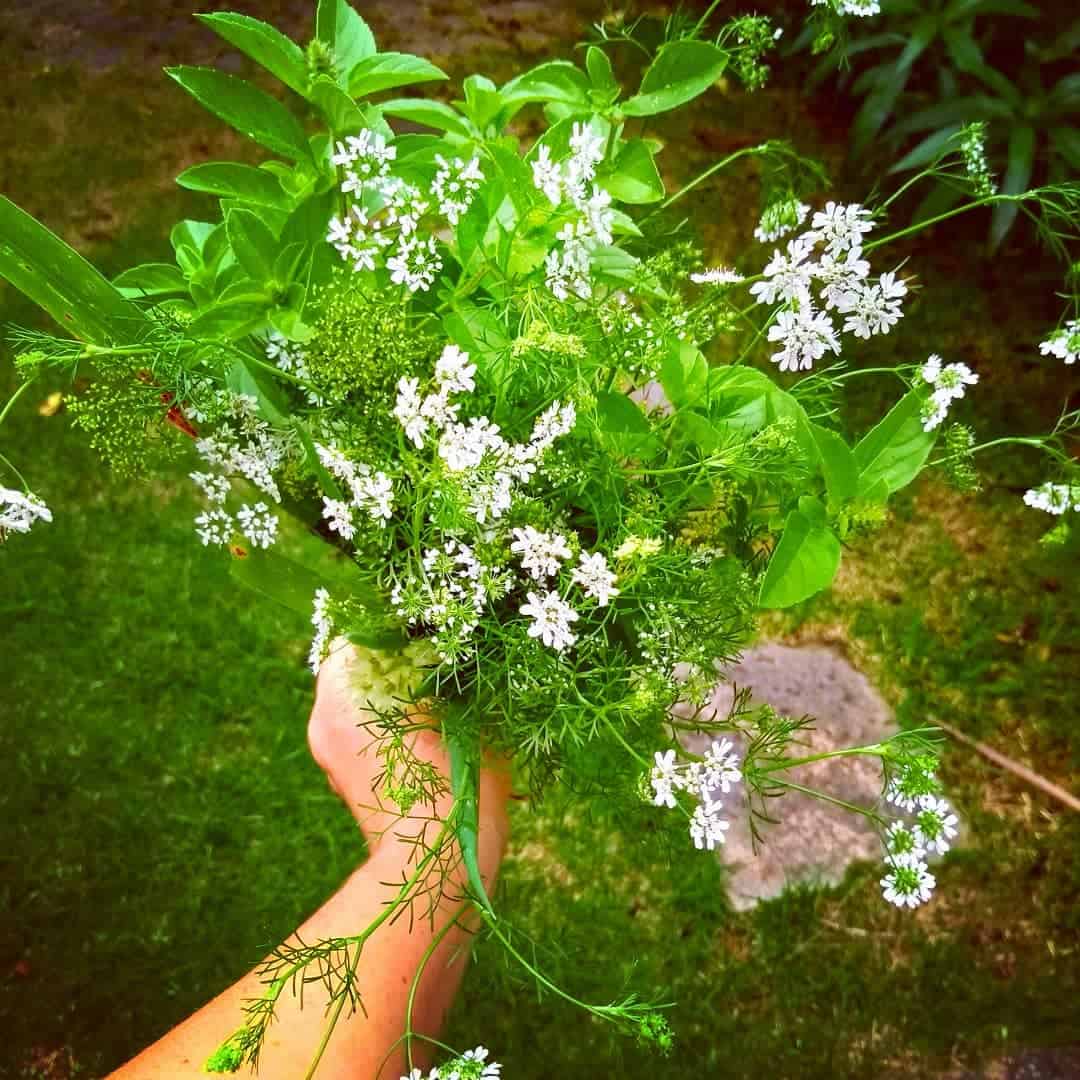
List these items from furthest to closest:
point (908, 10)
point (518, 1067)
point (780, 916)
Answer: point (908, 10) < point (780, 916) < point (518, 1067)

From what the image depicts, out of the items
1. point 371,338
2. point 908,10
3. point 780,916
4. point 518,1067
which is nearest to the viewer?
point 371,338

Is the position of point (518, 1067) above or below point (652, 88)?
below

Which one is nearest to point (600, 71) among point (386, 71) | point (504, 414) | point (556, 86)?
point (556, 86)

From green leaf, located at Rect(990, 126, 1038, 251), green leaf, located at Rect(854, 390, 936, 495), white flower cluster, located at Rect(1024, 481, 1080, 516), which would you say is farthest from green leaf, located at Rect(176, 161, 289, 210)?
green leaf, located at Rect(990, 126, 1038, 251)

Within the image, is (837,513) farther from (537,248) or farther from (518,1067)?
(518,1067)

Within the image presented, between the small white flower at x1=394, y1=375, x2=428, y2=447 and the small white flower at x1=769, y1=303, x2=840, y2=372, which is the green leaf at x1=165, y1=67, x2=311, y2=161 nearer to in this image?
the small white flower at x1=394, y1=375, x2=428, y2=447

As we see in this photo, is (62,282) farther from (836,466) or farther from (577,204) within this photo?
(836,466)

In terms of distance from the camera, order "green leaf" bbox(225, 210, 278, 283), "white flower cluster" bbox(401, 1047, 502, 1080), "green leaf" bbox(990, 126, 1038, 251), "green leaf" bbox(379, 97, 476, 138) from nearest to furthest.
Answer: "white flower cluster" bbox(401, 1047, 502, 1080) < "green leaf" bbox(225, 210, 278, 283) < "green leaf" bbox(379, 97, 476, 138) < "green leaf" bbox(990, 126, 1038, 251)

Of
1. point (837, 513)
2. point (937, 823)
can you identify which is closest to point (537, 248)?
point (837, 513)
